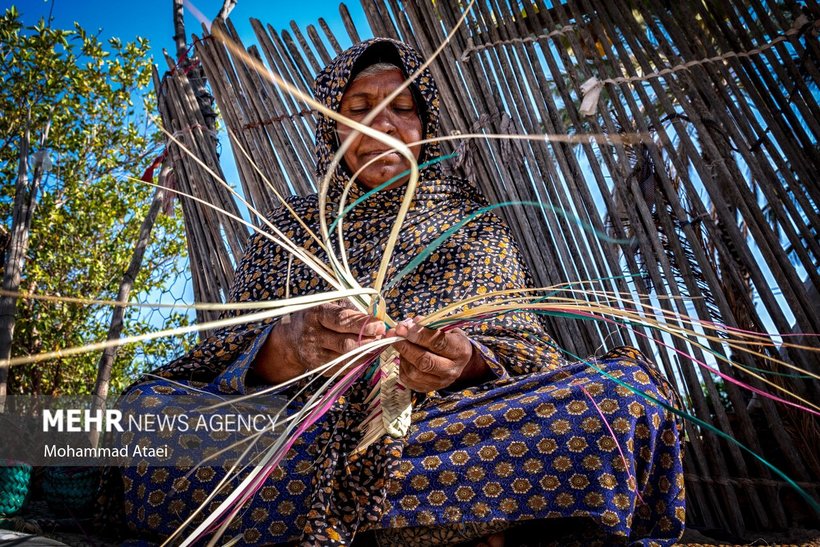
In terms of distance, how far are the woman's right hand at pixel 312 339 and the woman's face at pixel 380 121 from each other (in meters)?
0.75

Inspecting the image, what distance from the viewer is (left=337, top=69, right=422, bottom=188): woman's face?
6.93 feet

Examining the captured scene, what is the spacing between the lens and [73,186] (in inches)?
211

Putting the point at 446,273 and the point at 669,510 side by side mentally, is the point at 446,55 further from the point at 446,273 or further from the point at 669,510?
the point at 669,510

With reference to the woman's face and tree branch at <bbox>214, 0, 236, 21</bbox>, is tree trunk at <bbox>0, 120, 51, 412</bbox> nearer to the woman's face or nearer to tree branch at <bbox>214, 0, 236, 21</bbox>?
tree branch at <bbox>214, 0, 236, 21</bbox>

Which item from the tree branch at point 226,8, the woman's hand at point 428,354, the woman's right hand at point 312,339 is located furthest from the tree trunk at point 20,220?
the woman's hand at point 428,354

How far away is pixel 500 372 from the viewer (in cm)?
160

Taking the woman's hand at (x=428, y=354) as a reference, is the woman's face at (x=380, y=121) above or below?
above

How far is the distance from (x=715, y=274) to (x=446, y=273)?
0.94m

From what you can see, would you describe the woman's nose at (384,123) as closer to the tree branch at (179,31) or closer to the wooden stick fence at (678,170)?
the wooden stick fence at (678,170)

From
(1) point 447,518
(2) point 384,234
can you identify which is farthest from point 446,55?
(1) point 447,518

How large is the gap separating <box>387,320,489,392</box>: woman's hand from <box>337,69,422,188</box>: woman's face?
2.75 feet

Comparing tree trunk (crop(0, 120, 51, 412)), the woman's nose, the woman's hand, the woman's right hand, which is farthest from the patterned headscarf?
tree trunk (crop(0, 120, 51, 412))

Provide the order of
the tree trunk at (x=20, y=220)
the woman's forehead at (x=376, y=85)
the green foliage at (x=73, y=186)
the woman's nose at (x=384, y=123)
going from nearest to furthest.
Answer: the woman's nose at (x=384, y=123) → the woman's forehead at (x=376, y=85) → the tree trunk at (x=20, y=220) → the green foliage at (x=73, y=186)

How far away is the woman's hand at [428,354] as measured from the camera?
1.27 m
